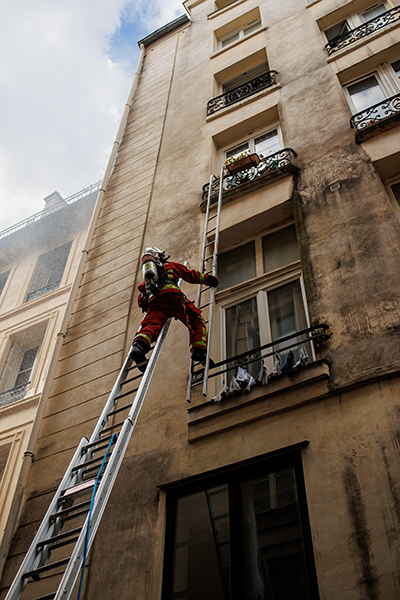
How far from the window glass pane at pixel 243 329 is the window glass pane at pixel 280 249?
2.76 ft

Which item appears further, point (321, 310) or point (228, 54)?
point (228, 54)

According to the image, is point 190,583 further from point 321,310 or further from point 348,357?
point 321,310

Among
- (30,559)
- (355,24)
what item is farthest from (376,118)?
(30,559)

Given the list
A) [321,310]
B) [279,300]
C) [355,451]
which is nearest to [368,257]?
[321,310]

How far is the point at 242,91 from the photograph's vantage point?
1221 centimetres

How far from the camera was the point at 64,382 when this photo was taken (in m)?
8.26

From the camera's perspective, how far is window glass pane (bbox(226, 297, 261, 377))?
7.19 meters

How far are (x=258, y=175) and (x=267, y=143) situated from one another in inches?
68.9

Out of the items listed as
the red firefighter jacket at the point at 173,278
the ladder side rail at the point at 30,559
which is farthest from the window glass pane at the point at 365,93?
the ladder side rail at the point at 30,559

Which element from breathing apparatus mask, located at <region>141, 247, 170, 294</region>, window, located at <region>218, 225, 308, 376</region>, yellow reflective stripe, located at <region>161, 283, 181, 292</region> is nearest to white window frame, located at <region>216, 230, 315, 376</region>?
window, located at <region>218, 225, 308, 376</region>

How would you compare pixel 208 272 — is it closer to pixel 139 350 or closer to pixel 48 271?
pixel 139 350

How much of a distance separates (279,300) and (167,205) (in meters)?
3.91

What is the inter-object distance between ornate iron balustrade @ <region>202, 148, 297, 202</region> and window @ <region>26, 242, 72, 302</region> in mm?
7207

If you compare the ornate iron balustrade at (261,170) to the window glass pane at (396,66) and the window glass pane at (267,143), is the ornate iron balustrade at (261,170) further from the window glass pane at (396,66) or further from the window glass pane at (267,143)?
the window glass pane at (396,66)
